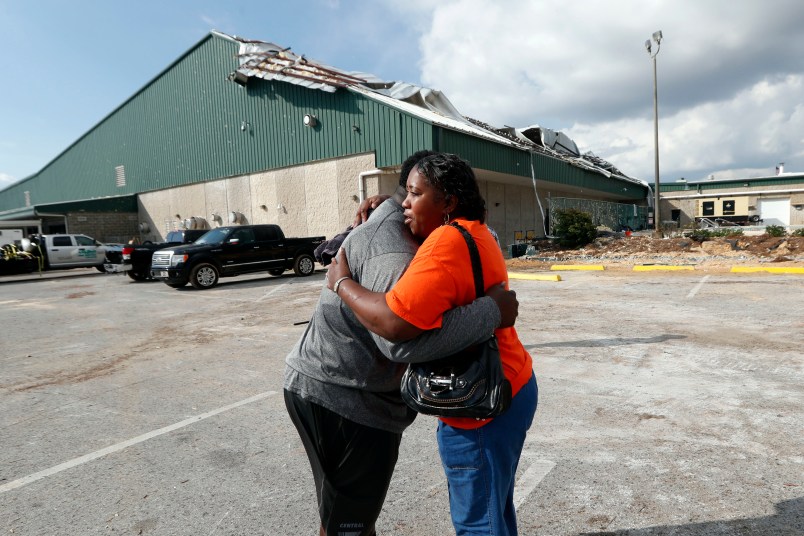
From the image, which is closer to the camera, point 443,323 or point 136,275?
point 443,323

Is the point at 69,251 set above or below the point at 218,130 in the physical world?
below

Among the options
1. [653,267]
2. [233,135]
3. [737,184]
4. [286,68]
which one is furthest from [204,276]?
[737,184]

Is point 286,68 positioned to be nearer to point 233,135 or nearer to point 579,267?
point 233,135

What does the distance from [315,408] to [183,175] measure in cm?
2961

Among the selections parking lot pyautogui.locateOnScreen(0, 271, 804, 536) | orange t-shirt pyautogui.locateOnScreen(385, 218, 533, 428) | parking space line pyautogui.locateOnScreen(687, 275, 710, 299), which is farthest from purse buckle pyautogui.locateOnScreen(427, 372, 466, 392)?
parking space line pyautogui.locateOnScreen(687, 275, 710, 299)

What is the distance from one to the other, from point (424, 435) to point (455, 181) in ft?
8.44

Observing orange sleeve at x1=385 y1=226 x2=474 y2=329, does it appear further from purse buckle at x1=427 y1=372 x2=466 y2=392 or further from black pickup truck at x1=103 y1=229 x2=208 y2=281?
black pickup truck at x1=103 y1=229 x2=208 y2=281

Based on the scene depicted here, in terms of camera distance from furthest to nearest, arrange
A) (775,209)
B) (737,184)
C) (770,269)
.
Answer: (737,184)
(775,209)
(770,269)

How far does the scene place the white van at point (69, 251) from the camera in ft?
69.4

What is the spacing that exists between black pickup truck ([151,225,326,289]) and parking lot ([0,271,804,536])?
5.91 metres

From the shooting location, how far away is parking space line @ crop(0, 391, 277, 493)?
10.7ft

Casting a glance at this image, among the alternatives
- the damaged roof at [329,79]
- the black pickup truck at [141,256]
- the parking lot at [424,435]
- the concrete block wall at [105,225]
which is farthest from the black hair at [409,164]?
the concrete block wall at [105,225]

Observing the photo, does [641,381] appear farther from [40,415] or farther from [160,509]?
[40,415]

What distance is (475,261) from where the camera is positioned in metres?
1.61
